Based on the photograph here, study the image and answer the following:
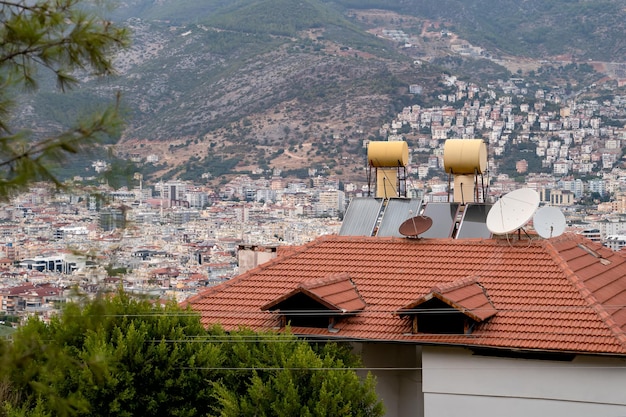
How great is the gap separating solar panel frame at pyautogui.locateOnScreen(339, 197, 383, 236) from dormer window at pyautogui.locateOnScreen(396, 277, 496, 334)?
4.31 m

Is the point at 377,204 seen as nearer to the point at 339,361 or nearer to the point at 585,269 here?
the point at 585,269

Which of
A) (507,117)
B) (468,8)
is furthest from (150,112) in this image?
(468,8)

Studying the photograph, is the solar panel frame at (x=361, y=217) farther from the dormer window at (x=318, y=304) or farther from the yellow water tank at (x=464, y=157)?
the dormer window at (x=318, y=304)

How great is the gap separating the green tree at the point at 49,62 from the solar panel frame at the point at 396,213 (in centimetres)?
1045

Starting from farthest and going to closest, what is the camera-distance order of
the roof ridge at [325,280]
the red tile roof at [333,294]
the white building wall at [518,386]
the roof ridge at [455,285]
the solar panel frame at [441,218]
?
1. the solar panel frame at [441,218]
2. the roof ridge at [325,280]
3. the red tile roof at [333,294]
4. the roof ridge at [455,285]
5. the white building wall at [518,386]

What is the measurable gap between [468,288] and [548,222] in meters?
2.77

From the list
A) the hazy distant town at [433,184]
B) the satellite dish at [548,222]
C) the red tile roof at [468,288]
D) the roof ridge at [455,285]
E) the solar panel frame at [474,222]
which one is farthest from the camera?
the hazy distant town at [433,184]

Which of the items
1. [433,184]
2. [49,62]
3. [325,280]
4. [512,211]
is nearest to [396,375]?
[325,280]

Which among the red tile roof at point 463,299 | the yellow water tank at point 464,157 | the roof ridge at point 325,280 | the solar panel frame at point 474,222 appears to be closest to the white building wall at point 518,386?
the red tile roof at point 463,299

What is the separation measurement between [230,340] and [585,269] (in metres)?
5.64

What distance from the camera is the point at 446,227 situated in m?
17.4

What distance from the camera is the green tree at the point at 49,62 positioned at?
275 inches

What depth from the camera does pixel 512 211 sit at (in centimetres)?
1575

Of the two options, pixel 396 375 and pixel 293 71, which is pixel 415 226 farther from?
pixel 293 71
